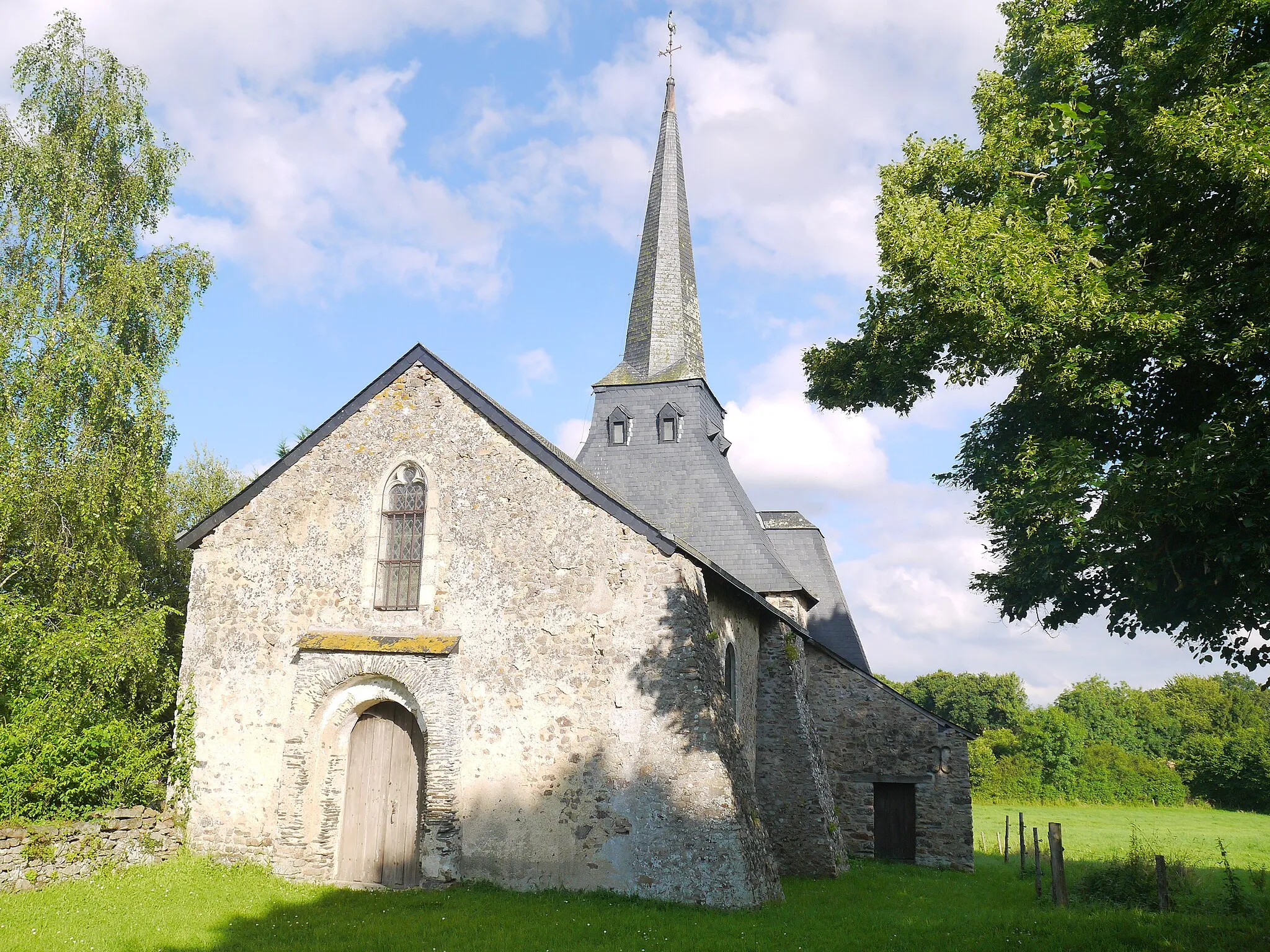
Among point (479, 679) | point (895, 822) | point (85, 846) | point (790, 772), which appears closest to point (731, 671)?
point (790, 772)

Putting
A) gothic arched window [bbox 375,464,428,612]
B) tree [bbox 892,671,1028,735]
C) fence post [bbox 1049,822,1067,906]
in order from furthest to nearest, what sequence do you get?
tree [bbox 892,671,1028,735], gothic arched window [bbox 375,464,428,612], fence post [bbox 1049,822,1067,906]

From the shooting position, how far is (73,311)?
15820mm

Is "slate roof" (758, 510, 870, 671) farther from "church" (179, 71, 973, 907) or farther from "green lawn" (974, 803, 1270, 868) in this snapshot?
"church" (179, 71, 973, 907)

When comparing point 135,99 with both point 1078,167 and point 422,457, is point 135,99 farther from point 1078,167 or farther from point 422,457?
point 1078,167

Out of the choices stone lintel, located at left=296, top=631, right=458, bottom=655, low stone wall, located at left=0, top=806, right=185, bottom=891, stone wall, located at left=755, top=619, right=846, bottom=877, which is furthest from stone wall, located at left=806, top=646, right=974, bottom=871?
low stone wall, located at left=0, top=806, right=185, bottom=891

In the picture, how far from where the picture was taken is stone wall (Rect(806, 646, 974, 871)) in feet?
56.7

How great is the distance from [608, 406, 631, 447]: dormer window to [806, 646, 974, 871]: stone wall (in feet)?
20.7

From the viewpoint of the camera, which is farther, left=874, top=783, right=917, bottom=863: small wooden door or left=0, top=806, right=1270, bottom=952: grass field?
left=874, top=783, right=917, bottom=863: small wooden door

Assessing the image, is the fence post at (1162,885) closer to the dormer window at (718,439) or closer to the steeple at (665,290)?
the dormer window at (718,439)

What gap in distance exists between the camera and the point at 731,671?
14.4 metres

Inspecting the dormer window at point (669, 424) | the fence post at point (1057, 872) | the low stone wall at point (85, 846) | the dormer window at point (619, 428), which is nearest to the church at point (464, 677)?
the low stone wall at point (85, 846)

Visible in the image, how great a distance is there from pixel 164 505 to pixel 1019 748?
3965cm

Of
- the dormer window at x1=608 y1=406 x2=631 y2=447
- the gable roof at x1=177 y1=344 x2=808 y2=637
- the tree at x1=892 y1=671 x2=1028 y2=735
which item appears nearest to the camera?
the gable roof at x1=177 y1=344 x2=808 y2=637

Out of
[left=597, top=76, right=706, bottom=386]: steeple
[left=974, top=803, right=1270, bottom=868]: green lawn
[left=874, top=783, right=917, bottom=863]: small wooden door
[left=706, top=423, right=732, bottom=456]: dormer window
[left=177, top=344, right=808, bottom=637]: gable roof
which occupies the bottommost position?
[left=974, top=803, right=1270, bottom=868]: green lawn
